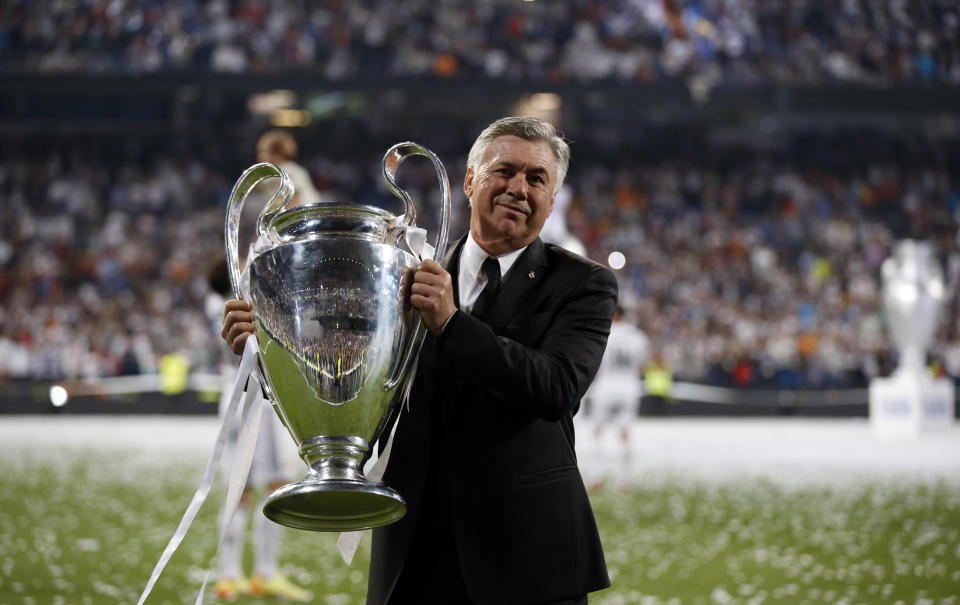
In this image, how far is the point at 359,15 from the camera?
30875 millimetres

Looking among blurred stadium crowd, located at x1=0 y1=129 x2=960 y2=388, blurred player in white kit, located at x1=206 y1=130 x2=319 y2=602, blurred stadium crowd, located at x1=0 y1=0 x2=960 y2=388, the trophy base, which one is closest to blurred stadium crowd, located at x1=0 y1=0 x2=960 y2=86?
blurred stadium crowd, located at x1=0 y1=0 x2=960 y2=388

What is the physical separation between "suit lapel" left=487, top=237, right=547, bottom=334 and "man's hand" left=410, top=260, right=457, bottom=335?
9.3 inches

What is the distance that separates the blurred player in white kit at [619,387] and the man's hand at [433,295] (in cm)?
979

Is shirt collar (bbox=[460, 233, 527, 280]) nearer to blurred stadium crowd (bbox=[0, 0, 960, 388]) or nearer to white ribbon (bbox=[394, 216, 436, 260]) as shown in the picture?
white ribbon (bbox=[394, 216, 436, 260])

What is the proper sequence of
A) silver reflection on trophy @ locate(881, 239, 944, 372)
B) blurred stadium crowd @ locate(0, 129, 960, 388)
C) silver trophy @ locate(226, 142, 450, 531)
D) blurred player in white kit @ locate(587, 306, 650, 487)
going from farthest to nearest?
blurred stadium crowd @ locate(0, 129, 960, 388) < silver reflection on trophy @ locate(881, 239, 944, 372) < blurred player in white kit @ locate(587, 306, 650, 487) < silver trophy @ locate(226, 142, 450, 531)

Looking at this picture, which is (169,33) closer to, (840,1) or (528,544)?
(840,1)

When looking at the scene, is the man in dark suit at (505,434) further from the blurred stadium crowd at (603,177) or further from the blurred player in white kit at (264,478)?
the blurred stadium crowd at (603,177)

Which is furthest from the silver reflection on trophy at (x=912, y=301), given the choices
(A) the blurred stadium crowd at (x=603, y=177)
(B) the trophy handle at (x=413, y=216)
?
(B) the trophy handle at (x=413, y=216)

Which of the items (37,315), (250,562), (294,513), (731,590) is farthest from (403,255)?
(37,315)

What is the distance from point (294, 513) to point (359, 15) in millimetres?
29599

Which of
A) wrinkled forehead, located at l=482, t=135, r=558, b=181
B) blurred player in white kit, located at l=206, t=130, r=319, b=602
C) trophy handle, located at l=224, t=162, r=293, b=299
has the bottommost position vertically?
blurred player in white kit, located at l=206, t=130, r=319, b=602

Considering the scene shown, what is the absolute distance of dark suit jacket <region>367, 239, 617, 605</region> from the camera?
8.20ft

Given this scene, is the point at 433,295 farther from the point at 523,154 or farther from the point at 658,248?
the point at 658,248

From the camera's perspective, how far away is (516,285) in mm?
2676
